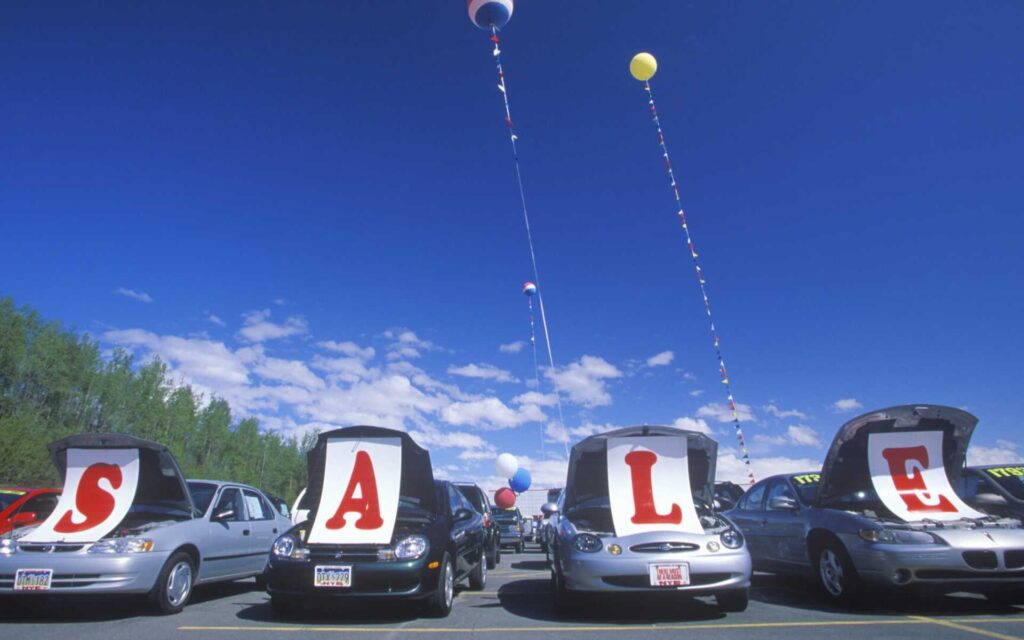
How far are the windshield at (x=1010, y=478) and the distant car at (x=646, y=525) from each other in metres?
3.62

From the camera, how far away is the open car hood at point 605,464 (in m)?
6.32

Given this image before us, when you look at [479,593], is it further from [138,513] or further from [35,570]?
[35,570]

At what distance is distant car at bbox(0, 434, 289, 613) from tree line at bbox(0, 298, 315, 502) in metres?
31.5

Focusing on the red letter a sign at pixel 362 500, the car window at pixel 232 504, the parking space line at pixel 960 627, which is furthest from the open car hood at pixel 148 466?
the parking space line at pixel 960 627

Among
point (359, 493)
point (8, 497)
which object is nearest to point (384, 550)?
point (359, 493)

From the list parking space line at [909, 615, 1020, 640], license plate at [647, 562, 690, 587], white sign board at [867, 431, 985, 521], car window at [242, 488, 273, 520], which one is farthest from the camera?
car window at [242, 488, 273, 520]

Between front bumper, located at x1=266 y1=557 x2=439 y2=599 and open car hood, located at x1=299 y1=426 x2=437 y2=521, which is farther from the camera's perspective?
open car hood, located at x1=299 y1=426 x2=437 y2=521

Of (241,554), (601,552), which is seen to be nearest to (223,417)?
(241,554)

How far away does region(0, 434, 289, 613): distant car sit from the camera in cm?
539

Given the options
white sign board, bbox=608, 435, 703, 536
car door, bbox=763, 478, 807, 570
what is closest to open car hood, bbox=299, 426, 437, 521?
white sign board, bbox=608, 435, 703, 536

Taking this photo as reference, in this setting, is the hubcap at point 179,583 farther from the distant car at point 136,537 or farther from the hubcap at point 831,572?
the hubcap at point 831,572

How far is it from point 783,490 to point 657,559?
3206 mm

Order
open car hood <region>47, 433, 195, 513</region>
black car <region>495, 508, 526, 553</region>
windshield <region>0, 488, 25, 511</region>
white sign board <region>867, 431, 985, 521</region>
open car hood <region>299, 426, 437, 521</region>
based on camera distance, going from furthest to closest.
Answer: black car <region>495, 508, 526, 553</region> < windshield <region>0, 488, 25, 511</region> < open car hood <region>47, 433, 195, 513</region> < open car hood <region>299, 426, 437, 521</region> < white sign board <region>867, 431, 985, 521</region>

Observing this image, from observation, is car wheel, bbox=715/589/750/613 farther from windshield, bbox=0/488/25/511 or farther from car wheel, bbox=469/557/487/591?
windshield, bbox=0/488/25/511
